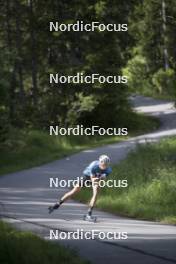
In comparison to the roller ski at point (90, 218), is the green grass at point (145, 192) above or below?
below

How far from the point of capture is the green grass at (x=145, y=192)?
16094 mm

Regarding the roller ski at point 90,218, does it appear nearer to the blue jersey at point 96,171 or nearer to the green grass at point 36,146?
the blue jersey at point 96,171

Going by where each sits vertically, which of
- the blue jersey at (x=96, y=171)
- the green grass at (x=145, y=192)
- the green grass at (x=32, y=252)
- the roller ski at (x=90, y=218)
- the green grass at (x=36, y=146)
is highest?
the green grass at (x=32, y=252)

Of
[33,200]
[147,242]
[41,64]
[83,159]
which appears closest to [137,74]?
[41,64]

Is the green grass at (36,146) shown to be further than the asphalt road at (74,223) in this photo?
Yes

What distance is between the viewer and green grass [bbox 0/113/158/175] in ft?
97.3

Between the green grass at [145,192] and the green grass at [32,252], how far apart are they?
4999mm

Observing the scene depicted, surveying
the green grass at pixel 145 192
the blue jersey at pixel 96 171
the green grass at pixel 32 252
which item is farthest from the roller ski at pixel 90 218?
the green grass at pixel 32 252

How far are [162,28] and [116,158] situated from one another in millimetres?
38359

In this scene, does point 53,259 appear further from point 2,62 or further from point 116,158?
point 116,158

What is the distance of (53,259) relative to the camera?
949cm

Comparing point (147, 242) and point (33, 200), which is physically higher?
point (147, 242)

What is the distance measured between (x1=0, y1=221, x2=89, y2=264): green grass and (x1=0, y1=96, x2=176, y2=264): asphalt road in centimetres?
48

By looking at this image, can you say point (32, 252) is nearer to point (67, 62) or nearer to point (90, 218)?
point (90, 218)
